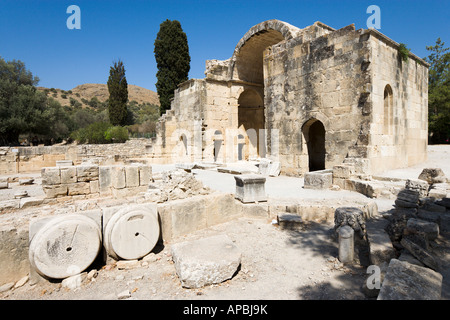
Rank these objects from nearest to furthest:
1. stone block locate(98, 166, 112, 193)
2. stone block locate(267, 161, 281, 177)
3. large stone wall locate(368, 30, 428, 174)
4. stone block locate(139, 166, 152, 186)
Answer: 1. stone block locate(98, 166, 112, 193)
2. stone block locate(139, 166, 152, 186)
3. large stone wall locate(368, 30, 428, 174)
4. stone block locate(267, 161, 281, 177)

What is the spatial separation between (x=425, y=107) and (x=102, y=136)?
23.0 m

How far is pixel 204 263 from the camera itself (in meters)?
3.10

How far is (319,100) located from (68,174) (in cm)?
846

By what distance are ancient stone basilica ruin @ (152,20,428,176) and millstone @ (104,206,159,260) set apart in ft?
21.3

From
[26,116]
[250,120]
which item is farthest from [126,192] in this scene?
[26,116]

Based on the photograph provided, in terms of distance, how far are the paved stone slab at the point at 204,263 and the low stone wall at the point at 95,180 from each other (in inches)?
153

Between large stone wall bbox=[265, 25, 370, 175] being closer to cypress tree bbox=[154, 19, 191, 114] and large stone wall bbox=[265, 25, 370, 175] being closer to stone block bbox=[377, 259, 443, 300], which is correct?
stone block bbox=[377, 259, 443, 300]

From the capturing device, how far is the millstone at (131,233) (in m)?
3.70

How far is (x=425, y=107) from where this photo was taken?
11.2 metres

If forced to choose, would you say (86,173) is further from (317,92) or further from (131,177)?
(317,92)

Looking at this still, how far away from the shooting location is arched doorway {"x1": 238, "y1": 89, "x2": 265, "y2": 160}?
16922mm

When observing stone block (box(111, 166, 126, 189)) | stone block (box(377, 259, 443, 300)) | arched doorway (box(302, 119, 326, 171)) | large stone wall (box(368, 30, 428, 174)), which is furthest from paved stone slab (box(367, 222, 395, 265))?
arched doorway (box(302, 119, 326, 171))
